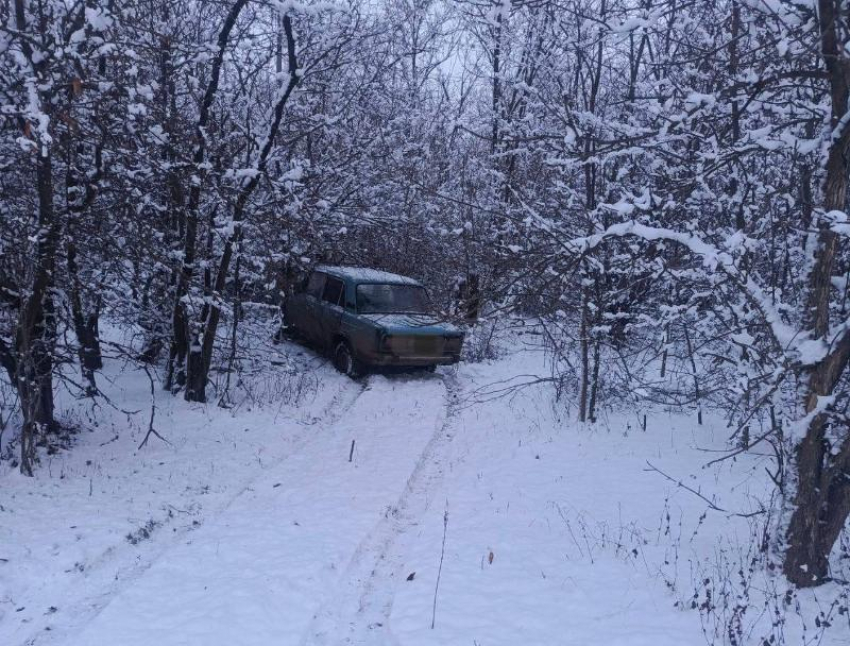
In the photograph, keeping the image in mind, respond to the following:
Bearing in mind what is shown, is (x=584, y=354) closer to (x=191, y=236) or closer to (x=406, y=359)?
(x=406, y=359)

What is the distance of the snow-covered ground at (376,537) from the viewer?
442 cm

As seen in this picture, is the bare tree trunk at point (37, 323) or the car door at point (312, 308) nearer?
the bare tree trunk at point (37, 323)

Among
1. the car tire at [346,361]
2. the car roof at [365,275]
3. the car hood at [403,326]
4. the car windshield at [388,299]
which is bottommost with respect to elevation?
the car tire at [346,361]

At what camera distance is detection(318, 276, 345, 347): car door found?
1279 centimetres

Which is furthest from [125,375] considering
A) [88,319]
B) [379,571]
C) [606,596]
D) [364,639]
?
[606,596]

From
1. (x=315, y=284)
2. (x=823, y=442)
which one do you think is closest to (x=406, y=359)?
(x=315, y=284)

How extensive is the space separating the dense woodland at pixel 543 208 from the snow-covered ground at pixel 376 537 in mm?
642

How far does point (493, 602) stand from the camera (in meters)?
4.88

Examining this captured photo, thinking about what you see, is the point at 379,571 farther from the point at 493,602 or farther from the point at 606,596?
the point at 606,596

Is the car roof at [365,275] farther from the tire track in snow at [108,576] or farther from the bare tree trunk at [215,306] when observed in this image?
the tire track in snow at [108,576]

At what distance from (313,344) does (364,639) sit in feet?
31.7

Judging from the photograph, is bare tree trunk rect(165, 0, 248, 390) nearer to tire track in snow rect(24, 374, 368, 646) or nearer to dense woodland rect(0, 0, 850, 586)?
dense woodland rect(0, 0, 850, 586)

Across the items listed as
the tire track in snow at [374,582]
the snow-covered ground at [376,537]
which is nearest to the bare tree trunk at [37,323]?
the snow-covered ground at [376,537]

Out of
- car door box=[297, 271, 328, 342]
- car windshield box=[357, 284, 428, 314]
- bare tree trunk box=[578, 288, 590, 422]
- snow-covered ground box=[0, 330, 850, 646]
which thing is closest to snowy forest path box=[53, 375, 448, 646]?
snow-covered ground box=[0, 330, 850, 646]
